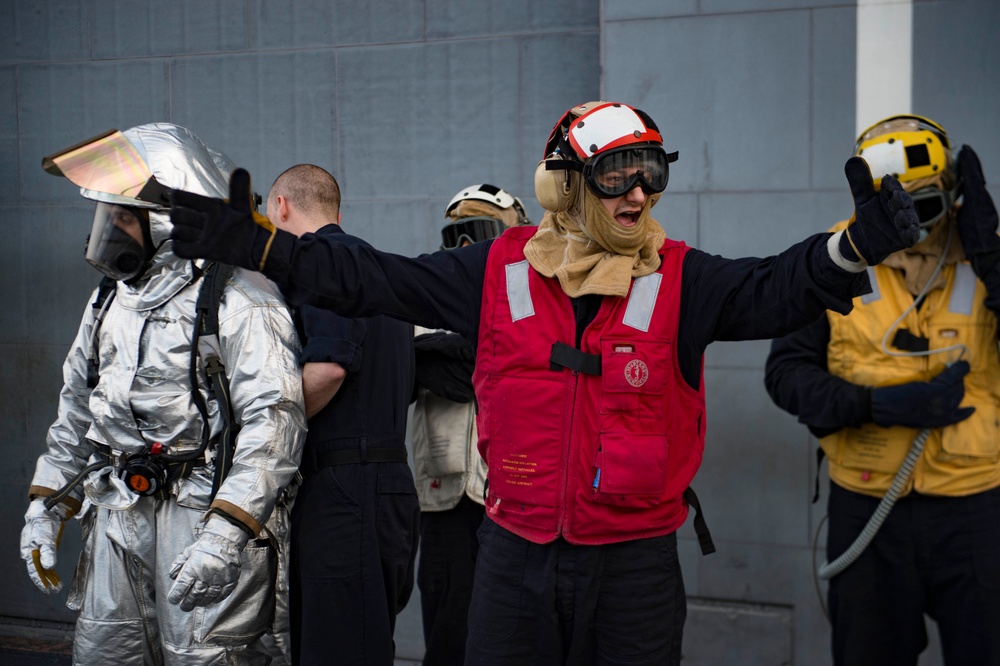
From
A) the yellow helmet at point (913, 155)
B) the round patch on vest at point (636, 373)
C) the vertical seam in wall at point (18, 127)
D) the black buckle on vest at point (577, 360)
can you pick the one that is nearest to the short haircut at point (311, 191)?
the black buckle on vest at point (577, 360)

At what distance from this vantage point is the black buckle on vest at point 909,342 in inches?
142

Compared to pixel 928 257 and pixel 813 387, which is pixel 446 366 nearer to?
pixel 813 387

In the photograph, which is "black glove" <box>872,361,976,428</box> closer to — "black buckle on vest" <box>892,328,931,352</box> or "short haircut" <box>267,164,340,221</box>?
"black buckle on vest" <box>892,328,931,352</box>

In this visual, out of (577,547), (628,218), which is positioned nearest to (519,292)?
(628,218)

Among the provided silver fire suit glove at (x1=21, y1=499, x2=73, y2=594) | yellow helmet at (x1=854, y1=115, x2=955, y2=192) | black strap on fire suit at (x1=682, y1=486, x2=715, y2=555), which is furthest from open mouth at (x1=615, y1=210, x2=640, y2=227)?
silver fire suit glove at (x1=21, y1=499, x2=73, y2=594)

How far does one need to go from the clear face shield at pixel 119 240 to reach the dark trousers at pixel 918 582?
2.58 metres

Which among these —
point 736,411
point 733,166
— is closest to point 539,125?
point 733,166

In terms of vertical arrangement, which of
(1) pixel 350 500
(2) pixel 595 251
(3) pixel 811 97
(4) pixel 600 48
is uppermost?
(4) pixel 600 48

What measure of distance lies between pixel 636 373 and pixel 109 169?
1.74m

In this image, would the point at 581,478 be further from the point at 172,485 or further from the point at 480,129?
the point at 480,129

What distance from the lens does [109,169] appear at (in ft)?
10.3

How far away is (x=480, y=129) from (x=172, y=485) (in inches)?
112

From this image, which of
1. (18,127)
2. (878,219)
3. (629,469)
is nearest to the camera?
(878,219)

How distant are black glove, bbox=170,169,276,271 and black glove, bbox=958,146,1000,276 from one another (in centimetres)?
244
